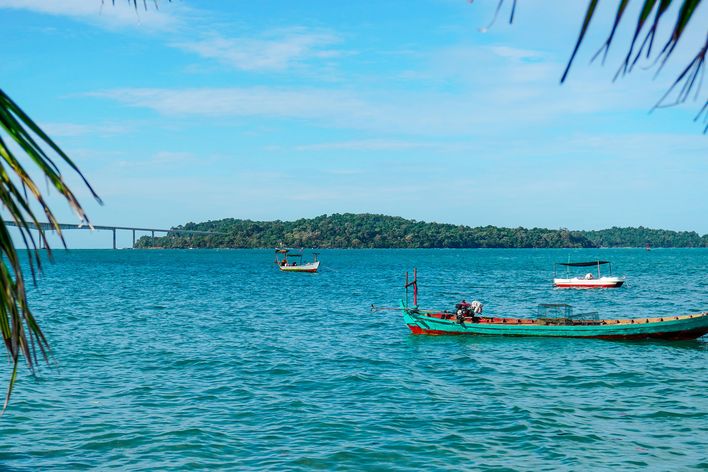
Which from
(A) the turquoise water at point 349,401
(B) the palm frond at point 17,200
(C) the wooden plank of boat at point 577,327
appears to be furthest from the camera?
(C) the wooden plank of boat at point 577,327

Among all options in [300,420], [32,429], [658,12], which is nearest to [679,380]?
[300,420]

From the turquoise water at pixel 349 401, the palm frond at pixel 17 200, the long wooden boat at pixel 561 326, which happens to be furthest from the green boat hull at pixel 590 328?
the palm frond at pixel 17 200

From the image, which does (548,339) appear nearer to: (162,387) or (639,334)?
(639,334)

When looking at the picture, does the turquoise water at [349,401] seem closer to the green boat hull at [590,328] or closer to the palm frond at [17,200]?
the green boat hull at [590,328]

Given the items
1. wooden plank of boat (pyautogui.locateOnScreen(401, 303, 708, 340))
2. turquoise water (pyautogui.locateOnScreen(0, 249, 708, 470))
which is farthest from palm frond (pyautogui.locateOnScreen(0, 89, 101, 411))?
wooden plank of boat (pyautogui.locateOnScreen(401, 303, 708, 340))

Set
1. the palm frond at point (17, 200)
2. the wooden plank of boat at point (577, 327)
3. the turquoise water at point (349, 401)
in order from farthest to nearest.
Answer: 1. the wooden plank of boat at point (577, 327)
2. the turquoise water at point (349, 401)
3. the palm frond at point (17, 200)

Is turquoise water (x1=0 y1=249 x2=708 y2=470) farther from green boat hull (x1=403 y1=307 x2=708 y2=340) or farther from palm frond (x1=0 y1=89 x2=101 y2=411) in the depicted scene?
palm frond (x1=0 y1=89 x2=101 y2=411)

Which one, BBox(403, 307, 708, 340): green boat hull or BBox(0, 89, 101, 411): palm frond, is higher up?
BBox(0, 89, 101, 411): palm frond

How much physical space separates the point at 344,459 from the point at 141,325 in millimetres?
30246

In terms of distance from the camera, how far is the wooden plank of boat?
116 feet

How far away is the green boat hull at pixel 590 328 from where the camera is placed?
35.3 metres

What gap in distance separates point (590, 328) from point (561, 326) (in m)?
1.50

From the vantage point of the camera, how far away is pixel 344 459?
54.7 feet

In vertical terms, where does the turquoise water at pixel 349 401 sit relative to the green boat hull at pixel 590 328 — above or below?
below
